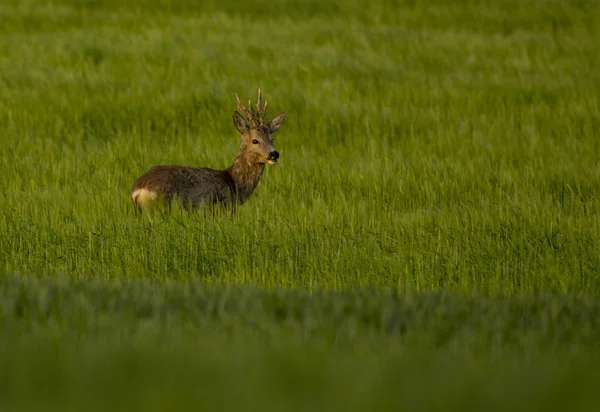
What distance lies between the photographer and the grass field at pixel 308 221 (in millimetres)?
4562

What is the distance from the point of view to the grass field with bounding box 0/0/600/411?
4.56m

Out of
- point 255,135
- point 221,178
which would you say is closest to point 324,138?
point 255,135

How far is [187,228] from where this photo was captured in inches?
362

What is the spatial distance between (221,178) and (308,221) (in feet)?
5.09

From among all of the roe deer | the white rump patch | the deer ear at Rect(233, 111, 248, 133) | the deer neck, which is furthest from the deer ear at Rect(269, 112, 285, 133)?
the white rump patch

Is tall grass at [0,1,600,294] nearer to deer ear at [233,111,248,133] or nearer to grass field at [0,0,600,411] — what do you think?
grass field at [0,0,600,411]

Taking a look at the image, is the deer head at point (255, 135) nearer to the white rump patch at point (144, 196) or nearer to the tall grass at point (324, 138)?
the tall grass at point (324, 138)

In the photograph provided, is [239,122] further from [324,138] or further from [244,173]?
[324,138]

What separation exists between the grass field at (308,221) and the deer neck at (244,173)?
149 mm

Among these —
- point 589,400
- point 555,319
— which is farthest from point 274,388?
point 555,319

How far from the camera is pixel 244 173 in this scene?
37.5 ft

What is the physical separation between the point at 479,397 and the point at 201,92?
13.8m

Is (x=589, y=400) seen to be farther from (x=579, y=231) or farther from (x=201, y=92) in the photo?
(x=201, y=92)

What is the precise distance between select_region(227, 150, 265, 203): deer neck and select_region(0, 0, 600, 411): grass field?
149 millimetres
